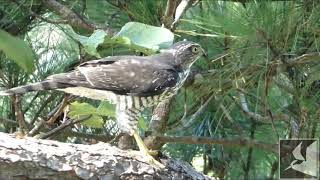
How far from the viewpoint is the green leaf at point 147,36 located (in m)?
0.89

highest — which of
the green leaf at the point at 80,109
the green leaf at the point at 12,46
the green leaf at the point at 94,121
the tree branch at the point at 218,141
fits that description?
the green leaf at the point at 12,46

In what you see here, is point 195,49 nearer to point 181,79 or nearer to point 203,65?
point 181,79

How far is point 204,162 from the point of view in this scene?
2.33 m

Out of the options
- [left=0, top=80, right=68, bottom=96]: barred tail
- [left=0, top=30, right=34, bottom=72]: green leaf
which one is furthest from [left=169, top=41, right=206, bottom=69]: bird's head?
[left=0, top=30, right=34, bottom=72]: green leaf

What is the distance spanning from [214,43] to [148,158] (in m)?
0.63

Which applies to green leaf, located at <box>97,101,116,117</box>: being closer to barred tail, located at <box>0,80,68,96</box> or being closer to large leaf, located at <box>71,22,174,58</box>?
barred tail, located at <box>0,80,68,96</box>

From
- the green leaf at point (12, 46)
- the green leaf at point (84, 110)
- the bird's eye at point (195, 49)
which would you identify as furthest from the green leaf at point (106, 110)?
the green leaf at point (12, 46)

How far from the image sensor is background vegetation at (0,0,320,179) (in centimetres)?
123

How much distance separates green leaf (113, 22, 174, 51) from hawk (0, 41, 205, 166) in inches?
11.3

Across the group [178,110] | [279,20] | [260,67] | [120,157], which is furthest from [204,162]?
[120,157]

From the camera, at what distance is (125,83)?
1257 millimetres

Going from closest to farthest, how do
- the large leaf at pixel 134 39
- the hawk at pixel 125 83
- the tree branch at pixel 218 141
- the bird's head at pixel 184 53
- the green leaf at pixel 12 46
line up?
1. the green leaf at pixel 12 46
2. the large leaf at pixel 134 39
3. the hawk at pixel 125 83
4. the bird's head at pixel 184 53
5. the tree branch at pixel 218 141

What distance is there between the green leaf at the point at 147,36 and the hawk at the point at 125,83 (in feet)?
0.95

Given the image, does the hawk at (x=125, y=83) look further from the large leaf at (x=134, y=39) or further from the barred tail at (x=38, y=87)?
the large leaf at (x=134, y=39)
